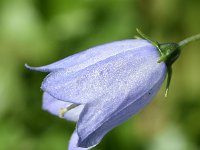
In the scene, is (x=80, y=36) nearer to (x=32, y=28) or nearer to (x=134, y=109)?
(x=32, y=28)

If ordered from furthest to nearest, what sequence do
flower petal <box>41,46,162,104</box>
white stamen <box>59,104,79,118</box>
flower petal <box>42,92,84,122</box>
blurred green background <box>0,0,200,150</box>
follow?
1. blurred green background <box>0,0,200,150</box>
2. flower petal <box>42,92,84,122</box>
3. white stamen <box>59,104,79,118</box>
4. flower petal <box>41,46,162,104</box>

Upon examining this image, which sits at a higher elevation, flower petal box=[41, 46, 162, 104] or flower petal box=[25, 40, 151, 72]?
flower petal box=[25, 40, 151, 72]

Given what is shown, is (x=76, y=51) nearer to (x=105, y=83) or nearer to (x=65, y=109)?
(x=65, y=109)

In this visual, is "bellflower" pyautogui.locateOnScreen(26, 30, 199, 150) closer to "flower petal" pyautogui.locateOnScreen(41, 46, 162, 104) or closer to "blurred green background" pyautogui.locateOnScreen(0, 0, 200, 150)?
"flower petal" pyautogui.locateOnScreen(41, 46, 162, 104)

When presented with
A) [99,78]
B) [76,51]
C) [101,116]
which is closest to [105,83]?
[99,78]

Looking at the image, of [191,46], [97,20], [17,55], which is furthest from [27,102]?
[191,46]

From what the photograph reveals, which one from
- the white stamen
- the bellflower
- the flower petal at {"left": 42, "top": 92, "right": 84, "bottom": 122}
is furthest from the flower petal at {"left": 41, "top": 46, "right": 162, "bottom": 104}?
the flower petal at {"left": 42, "top": 92, "right": 84, "bottom": 122}
